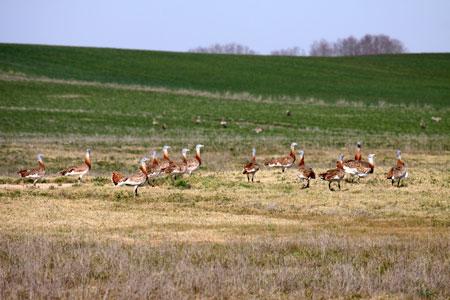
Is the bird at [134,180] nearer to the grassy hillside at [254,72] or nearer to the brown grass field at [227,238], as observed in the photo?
the brown grass field at [227,238]

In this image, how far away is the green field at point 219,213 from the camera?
45.4 ft

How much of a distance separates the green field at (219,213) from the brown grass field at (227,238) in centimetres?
5

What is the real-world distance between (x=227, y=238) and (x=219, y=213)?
3984mm

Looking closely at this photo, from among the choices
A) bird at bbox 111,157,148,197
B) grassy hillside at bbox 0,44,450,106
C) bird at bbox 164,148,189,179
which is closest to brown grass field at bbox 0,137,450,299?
bird at bbox 111,157,148,197

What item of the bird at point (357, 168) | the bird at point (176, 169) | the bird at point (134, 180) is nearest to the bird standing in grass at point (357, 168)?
the bird at point (357, 168)

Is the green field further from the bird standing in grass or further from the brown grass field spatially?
the bird standing in grass

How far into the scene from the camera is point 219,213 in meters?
22.6

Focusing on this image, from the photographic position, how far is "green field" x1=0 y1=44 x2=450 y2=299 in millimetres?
13852

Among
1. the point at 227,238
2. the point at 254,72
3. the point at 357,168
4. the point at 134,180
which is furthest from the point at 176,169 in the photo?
the point at 254,72

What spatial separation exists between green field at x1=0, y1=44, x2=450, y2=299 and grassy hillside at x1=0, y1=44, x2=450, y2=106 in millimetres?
21141

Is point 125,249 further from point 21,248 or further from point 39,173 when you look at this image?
point 39,173

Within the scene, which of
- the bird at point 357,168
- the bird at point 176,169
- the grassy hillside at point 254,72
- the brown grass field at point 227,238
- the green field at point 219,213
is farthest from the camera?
the grassy hillside at point 254,72

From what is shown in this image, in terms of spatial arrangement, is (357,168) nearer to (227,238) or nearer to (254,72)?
(227,238)

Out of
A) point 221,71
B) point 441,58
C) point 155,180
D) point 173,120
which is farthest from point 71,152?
point 441,58
